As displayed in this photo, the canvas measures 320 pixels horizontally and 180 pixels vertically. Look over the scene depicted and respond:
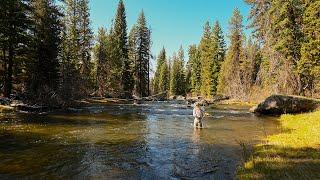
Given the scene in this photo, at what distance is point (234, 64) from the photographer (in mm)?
73750

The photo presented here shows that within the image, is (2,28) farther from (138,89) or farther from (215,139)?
(138,89)

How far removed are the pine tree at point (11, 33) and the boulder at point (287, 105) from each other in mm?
26645

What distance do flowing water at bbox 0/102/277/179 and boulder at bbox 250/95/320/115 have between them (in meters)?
9.64

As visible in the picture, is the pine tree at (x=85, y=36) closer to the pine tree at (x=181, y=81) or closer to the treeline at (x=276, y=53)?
the treeline at (x=276, y=53)

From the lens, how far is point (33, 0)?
43750 millimetres

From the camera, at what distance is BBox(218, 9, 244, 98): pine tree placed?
70.8 metres

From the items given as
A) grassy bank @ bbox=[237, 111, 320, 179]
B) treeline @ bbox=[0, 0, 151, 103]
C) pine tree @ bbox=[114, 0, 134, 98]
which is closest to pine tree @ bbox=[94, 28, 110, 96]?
treeline @ bbox=[0, 0, 151, 103]

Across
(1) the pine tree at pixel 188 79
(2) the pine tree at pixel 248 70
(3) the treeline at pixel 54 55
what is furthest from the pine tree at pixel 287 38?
(1) the pine tree at pixel 188 79

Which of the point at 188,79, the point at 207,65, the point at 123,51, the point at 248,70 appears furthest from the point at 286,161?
the point at 188,79

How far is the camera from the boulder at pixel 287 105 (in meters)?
32.5

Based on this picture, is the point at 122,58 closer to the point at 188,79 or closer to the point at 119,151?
the point at 188,79

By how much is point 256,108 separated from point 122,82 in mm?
45636

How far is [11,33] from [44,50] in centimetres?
471

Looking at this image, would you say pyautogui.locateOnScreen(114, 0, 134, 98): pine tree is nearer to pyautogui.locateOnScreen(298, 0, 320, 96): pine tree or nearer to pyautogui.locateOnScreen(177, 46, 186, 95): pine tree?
pyautogui.locateOnScreen(177, 46, 186, 95): pine tree
